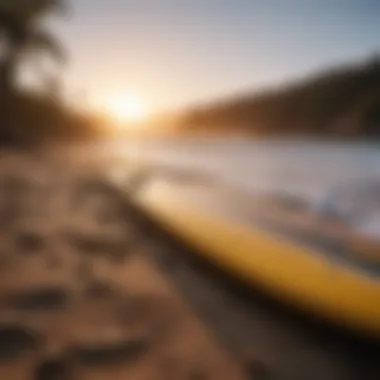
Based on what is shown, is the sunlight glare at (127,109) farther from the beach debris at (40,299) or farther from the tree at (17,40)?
the beach debris at (40,299)

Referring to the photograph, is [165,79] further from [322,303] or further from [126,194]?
[322,303]

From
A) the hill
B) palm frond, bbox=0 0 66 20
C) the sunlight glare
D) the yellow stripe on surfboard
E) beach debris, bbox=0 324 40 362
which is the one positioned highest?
palm frond, bbox=0 0 66 20

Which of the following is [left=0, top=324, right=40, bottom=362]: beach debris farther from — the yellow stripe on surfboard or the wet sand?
the yellow stripe on surfboard

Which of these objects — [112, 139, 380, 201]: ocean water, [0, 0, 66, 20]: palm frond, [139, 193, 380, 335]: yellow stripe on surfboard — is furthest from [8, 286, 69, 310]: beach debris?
[0, 0, 66, 20]: palm frond

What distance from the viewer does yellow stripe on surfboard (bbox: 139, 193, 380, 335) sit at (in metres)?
0.56

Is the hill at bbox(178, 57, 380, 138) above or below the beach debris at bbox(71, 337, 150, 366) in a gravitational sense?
above

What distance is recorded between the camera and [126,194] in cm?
90

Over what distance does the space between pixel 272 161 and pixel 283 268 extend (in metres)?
0.26

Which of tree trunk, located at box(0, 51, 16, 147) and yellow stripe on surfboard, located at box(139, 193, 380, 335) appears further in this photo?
tree trunk, located at box(0, 51, 16, 147)

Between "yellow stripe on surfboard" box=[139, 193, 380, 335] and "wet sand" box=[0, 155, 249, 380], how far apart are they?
81 millimetres

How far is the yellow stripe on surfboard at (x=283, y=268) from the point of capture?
56 centimetres

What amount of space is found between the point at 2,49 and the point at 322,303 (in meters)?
0.74

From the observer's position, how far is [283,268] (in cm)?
66

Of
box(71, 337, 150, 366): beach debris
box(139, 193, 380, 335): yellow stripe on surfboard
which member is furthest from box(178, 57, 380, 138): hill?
box(71, 337, 150, 366): beach debris
